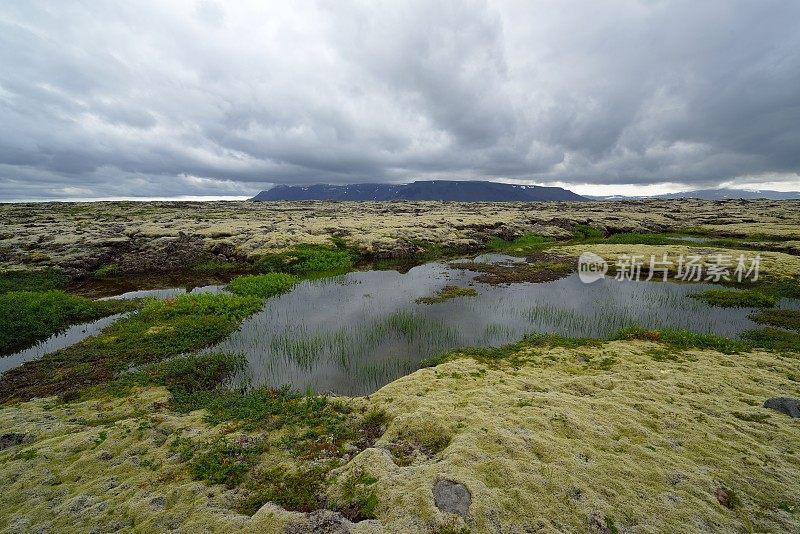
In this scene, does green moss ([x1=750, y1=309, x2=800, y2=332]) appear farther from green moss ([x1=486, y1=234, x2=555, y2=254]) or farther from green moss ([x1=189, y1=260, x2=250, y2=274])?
green moss ([x1=189, y1=260, x2=250, y2=274])

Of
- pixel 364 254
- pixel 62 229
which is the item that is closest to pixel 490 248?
pixel 364 254

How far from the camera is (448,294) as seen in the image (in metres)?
33.0

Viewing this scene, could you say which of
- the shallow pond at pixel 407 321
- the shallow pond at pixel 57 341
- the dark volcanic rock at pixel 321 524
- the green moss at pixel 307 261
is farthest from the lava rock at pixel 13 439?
the green moss at pixel 307 261

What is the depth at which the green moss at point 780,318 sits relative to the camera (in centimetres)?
2397

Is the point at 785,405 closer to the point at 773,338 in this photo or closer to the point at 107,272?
the point at 773,338

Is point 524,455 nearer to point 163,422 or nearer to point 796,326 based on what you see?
point 163,422

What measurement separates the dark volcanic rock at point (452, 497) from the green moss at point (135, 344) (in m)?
17.1

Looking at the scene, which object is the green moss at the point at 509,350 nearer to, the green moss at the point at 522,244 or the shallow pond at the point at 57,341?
the shallow pond at the point at 57,341

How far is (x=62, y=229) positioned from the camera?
60.6 metres

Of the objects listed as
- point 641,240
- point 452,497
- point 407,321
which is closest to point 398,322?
point 407,321

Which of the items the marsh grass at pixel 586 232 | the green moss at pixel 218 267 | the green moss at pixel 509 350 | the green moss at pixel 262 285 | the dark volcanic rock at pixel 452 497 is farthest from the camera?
the marsh grass at pixel 586 232

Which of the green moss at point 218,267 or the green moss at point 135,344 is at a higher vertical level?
the green moss at point 218,267

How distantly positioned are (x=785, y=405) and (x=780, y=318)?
17607 mm

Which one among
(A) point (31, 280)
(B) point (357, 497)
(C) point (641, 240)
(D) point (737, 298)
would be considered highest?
(C) point (641, 240)
